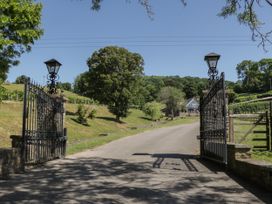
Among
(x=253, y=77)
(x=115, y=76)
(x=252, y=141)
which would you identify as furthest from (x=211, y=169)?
(x=253, y=77)

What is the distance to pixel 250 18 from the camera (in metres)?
12.4

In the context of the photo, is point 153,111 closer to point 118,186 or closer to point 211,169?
point 211,169

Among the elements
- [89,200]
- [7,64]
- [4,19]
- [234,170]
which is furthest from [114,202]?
[7,64]

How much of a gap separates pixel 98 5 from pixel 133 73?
50.7 metres

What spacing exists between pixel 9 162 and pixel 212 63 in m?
9.06

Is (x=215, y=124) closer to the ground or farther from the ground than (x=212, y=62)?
closer to the ground

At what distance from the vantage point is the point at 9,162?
11008 millimetres

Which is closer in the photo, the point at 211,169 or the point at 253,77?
the point at 211,169

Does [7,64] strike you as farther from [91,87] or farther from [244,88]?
[244,88]

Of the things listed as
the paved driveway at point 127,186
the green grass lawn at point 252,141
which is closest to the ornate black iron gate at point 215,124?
the paved driveway at point 127,186

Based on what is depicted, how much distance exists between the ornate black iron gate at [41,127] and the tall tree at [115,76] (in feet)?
143

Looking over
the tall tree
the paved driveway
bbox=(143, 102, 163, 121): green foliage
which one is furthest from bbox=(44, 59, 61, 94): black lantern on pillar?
bbox=(143, 102, 163, 121): green foliage

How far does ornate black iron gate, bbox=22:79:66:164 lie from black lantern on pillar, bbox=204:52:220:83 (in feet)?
19.9

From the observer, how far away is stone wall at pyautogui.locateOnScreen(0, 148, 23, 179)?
10.5 metres
